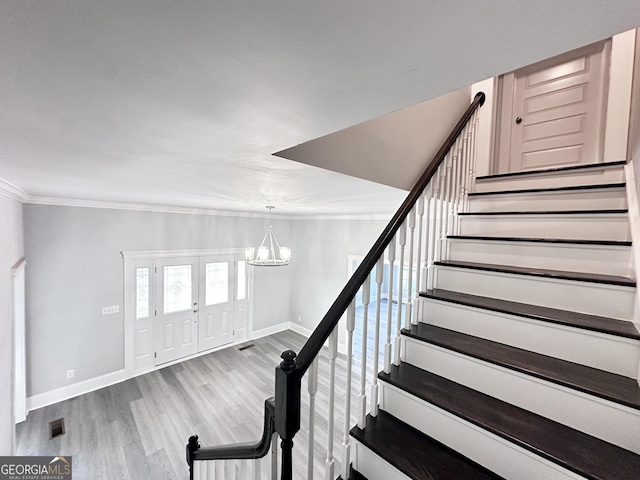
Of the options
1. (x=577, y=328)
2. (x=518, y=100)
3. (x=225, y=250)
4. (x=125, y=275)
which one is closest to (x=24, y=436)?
(x=125, y=275)

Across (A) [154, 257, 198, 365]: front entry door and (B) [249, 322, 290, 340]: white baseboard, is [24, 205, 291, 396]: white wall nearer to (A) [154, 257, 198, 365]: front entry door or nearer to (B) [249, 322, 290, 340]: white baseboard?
(A) [154, 257, 198, 365]: front entry door

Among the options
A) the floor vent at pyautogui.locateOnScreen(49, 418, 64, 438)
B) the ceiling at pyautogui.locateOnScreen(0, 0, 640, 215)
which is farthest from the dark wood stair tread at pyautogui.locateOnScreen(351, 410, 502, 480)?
the floor vent at pyautogui.locateOnScreen(49, 418, 64, 438)

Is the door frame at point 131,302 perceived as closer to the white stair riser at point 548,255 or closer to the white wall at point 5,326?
the white wall at point 5,326

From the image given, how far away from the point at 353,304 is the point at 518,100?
3078 mm

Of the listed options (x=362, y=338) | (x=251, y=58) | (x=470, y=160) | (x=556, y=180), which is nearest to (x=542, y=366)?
(x=362, y=338)

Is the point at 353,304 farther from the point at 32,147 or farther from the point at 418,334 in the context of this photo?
the point at 32,147

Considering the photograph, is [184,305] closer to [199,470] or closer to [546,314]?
[199,470]

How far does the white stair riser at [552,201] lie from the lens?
5.97ft

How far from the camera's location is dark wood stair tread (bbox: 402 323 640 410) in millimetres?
1034

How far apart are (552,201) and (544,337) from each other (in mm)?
A: 1257

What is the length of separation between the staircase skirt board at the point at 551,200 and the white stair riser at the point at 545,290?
84cm

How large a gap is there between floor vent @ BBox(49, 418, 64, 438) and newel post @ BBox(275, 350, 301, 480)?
3.86m

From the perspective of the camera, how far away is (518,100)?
113 inches

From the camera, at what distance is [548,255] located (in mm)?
1688
